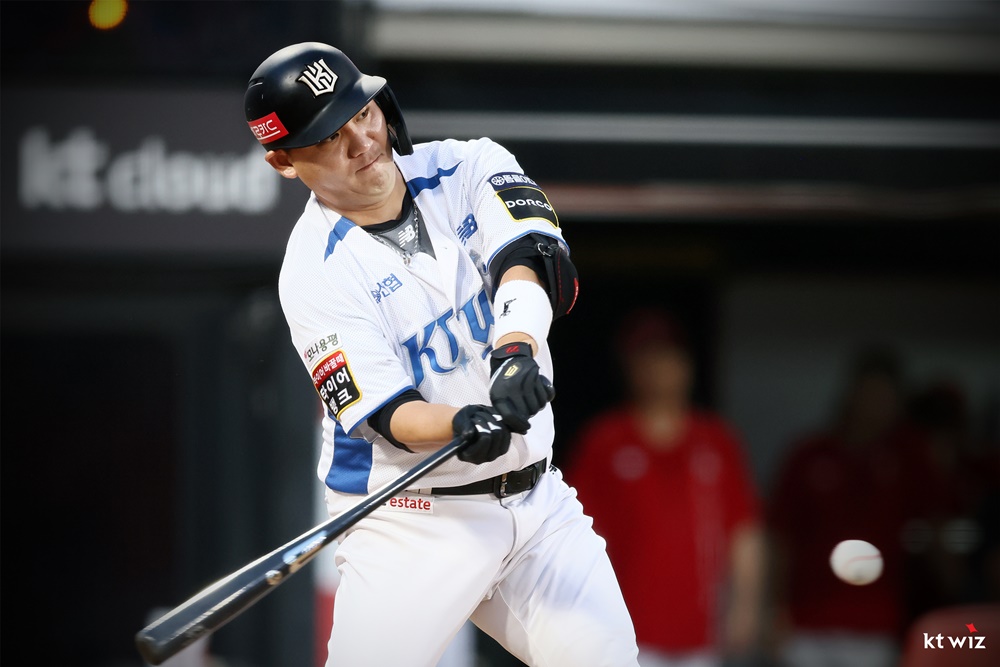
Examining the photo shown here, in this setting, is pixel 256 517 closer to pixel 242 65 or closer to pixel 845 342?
pixel 242 65

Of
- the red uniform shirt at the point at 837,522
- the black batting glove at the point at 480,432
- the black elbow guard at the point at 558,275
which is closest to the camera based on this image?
the black batting glove at the point at 480,432

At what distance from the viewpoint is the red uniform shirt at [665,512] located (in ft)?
11.5

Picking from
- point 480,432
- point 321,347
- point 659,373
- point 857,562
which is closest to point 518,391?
point 480,432

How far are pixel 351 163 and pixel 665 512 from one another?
6.39 ft

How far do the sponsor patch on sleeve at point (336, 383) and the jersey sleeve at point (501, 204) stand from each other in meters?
0.29

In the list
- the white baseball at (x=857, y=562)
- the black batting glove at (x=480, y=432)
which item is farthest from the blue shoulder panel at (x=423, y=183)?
the white baseball at (x=857, y=562)

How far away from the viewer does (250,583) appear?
1864 mm

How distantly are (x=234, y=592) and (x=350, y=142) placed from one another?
73cm

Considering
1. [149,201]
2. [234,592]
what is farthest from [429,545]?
[149,201]

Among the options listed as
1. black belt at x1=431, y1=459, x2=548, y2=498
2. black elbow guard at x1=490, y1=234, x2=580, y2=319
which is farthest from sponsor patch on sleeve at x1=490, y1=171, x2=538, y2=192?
black belt at x1=431, y1=459, x2=548, y2=498

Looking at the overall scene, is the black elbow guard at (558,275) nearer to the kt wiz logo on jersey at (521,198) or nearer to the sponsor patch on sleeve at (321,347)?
the kt wiz logo on jersey at (521,198)

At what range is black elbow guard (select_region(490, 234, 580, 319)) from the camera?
1.97m

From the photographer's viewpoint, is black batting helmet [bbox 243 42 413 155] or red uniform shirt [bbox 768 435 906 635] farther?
red uniform shirt [bbox 768 435 906 635]

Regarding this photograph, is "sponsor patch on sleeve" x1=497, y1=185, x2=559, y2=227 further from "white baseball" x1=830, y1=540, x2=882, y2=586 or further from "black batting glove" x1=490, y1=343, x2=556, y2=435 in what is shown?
"white baseball" x1=830, y1=540, x2=882, y2=586
